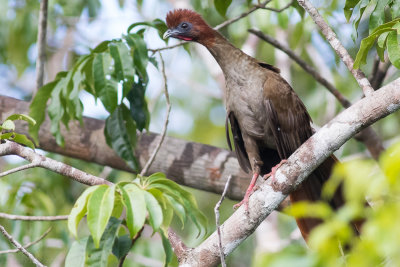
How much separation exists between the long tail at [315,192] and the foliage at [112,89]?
113 cm

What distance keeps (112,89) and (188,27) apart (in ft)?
2.65

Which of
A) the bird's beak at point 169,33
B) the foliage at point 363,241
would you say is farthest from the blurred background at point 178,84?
the foliage at point 363,241

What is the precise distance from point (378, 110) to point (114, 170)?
2952mm

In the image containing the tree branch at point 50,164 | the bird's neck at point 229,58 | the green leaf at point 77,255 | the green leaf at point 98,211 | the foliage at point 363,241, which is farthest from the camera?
the bird's neck at point 229,58

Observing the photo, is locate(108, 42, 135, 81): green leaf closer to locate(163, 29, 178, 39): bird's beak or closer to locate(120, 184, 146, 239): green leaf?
locate(163, 29, 178, 39): bird's beak

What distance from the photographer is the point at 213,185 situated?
171 inches

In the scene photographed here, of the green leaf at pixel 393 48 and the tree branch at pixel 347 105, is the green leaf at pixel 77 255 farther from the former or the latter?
the tree branch at pixel 347 105

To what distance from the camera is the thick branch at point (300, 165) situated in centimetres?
258

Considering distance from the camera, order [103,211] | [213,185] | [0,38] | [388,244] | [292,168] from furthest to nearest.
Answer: [0,38] → [213,185] → [292,168] → [103,211] → [388,244]

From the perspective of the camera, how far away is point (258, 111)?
3.66 metres

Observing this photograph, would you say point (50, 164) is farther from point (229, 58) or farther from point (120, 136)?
point (229, 58)

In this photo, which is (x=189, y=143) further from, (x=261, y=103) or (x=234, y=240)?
(x=234, y=240)

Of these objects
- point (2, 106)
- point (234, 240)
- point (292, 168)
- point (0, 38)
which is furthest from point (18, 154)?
point (0, 38)

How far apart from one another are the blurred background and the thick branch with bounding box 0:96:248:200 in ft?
1.33
